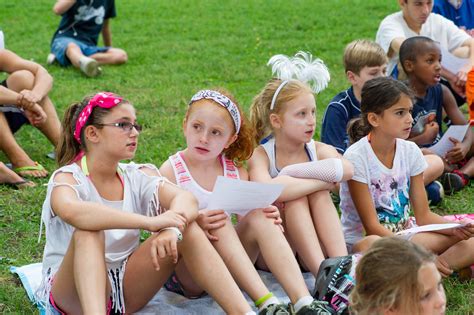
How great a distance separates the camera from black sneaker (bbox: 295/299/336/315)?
3729mm

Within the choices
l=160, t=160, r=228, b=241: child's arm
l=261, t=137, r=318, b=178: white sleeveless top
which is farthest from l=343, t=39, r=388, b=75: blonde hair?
l=160, t=160, r=228, b=241: child's arm

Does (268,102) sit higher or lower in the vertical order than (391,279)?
higher

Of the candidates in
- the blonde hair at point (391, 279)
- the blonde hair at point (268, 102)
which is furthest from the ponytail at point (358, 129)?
the blonde hair at point (391, 279)

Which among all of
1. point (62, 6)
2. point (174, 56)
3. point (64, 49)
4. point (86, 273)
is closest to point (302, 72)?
point (86, 273)

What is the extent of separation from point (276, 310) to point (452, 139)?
101 inches

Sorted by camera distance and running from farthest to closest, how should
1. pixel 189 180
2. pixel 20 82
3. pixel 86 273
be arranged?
pixel 20 82, pixel 189 180, pixel 86 273

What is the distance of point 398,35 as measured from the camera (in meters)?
6.56

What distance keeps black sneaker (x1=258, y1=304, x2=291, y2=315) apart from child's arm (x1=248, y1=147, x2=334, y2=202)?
24.6 inches

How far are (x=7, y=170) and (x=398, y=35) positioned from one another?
3014mm

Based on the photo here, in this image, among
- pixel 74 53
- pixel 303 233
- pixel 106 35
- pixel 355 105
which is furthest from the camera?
pixel 106 35

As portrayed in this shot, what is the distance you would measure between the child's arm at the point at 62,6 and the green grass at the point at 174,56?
0.61 metres

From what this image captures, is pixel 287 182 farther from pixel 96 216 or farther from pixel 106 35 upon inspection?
pixel 106 35

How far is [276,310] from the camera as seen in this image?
12.2 feet

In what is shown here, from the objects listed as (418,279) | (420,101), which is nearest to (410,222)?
(420,101)
